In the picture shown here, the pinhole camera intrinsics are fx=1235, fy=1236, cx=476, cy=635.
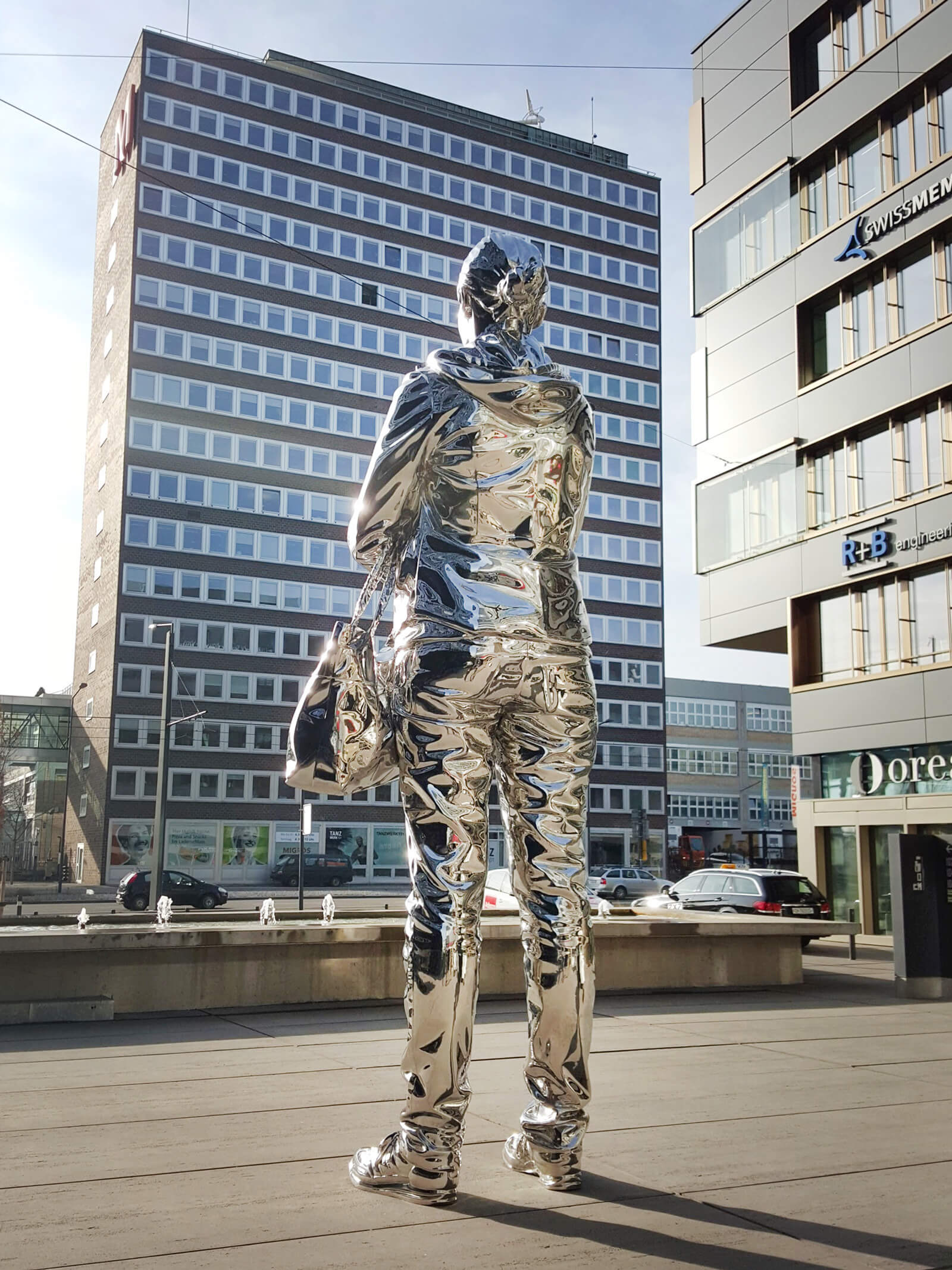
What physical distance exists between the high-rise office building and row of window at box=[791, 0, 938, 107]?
33.2m

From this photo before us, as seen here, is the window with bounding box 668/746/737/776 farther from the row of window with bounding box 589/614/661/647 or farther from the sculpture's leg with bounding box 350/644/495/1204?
the sculpture's leg with bounding box 350/644/495/1204

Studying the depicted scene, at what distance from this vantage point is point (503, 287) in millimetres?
4105

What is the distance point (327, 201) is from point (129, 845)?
3439 centimetres

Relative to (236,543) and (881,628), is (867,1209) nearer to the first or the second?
(881,628)

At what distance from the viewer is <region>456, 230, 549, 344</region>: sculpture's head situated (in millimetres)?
4102

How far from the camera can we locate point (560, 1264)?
2807 mm

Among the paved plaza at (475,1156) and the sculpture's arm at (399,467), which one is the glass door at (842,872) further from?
the sculpture's arm at (399,467)

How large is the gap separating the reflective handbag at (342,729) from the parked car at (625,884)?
150 feet

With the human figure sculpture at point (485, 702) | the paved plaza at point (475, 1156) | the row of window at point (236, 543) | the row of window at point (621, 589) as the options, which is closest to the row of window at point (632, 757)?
the row of window at point (621, 589)

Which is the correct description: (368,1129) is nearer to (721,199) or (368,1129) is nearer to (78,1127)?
(78,1127)

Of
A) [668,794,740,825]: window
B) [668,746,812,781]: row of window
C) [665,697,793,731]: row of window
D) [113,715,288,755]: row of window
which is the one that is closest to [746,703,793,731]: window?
[665,697,793,731]: row of window

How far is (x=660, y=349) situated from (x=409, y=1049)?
7601 cm

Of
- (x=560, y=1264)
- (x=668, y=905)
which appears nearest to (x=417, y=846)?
(x=560, y=1264)

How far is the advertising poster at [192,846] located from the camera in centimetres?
5594
